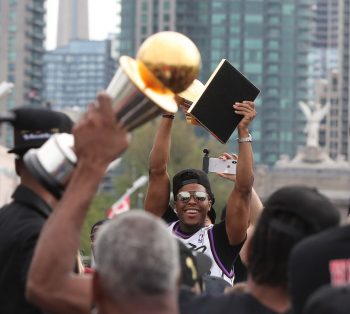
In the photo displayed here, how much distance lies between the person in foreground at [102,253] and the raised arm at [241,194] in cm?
303

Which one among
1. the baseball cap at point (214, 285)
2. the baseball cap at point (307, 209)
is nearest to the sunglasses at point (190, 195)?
the baseball cap at point (214, 285)

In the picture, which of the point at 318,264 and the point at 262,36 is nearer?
the point at 318,264

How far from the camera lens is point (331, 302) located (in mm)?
4285

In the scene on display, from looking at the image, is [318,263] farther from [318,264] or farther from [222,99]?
[222,99]

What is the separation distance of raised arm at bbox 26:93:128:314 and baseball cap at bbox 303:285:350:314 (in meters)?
0.70

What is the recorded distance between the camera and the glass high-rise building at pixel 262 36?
172 metres

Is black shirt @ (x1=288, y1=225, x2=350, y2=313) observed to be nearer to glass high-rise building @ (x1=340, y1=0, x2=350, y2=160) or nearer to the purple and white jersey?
the purple and white jersey

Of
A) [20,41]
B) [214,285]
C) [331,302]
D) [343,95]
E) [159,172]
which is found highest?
[20,41]

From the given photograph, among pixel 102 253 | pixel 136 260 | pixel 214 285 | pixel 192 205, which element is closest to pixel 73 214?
pixel 102 253

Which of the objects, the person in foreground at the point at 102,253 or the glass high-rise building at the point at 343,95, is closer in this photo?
the person in foreground at the point at 102,253

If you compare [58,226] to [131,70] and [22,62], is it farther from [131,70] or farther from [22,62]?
[22,62]

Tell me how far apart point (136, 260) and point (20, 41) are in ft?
471

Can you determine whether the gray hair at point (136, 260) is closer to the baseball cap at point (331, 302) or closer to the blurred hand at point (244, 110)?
the baseball cap at point (331, 302)

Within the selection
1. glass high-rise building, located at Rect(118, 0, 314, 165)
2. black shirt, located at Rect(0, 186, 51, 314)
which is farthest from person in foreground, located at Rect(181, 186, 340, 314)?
glass high-rise building, located at Rect(118, 0, 314, 165)
